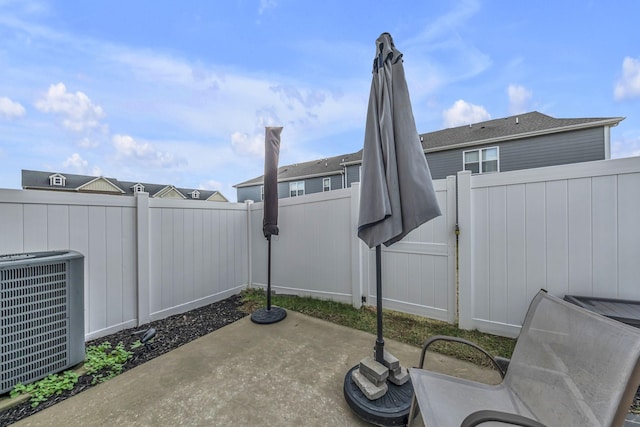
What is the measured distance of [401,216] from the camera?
1840 millimetres

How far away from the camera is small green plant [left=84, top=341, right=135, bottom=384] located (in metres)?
2.39

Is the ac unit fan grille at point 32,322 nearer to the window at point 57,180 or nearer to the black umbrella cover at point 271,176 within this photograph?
the black umbrella cover at point 271,176

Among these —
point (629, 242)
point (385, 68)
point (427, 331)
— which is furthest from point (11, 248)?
point (629, 242)

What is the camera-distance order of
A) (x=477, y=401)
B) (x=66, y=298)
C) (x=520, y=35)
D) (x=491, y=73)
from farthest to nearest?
(x=491, y=73) → (x=520, y=35) → (x=66, y=298) → (x=477, y=401)

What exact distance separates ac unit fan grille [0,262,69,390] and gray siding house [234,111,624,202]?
1199 centimetres

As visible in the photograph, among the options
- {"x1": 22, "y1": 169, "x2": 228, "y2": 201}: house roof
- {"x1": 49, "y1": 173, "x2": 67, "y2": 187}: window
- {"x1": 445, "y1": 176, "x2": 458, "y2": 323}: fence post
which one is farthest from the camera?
{"x1": 49, "y1": 173, "x2": 67, "y2": 187}: window

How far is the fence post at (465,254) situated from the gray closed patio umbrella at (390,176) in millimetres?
1686

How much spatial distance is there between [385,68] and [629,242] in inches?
118

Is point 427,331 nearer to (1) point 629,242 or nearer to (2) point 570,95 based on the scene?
(1) point 629,242

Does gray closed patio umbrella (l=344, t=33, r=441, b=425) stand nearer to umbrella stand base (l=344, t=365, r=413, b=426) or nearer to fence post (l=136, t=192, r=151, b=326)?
umbrella stand base (l=344, t=365, r=413, b=426)

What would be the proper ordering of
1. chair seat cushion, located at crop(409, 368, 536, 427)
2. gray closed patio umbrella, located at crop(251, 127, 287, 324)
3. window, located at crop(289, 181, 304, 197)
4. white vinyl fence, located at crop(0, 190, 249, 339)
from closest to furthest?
1. chair seat cushion, located at crop(409, 368, 536, 427)
2. white vinyl fence, located at crop(0, 190, 249, 339)
3. gray closed patio umbrella, located at crop(251, 127, 287, 324)
4. window, located at crop(289, 181, 304, 197)

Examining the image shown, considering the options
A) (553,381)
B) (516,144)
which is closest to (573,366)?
(553,381)

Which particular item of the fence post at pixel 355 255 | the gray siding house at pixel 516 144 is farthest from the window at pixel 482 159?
the fence post at pixel 355 255

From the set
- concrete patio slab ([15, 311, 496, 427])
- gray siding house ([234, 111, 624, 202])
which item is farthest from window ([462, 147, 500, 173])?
concrete patio slab ([15, 311, 496, 427])
